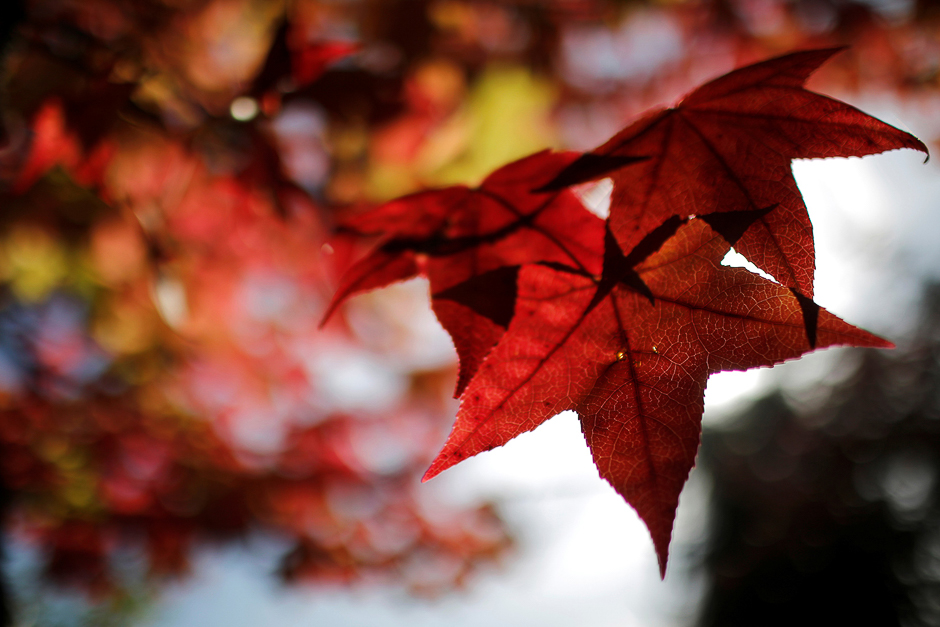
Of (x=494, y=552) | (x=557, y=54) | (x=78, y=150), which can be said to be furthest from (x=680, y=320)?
(x=494, y=552)

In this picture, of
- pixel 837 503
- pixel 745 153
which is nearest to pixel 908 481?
pixel 837 503

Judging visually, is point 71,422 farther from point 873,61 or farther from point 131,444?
point 873,61

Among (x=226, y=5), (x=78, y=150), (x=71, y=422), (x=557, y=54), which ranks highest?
(x=226, y=5)

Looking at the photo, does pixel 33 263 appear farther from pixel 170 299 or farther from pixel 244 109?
pixel 244 109

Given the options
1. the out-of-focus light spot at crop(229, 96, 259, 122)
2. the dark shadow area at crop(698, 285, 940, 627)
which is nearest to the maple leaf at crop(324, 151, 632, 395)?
the out-of-focus light spot at crop(229, 96, 259, 122)

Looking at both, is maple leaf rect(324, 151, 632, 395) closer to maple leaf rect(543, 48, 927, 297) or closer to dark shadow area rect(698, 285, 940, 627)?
maple leaf rect(543, 48, 927, 297)

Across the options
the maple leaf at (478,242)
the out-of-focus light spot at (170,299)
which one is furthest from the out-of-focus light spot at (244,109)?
the maple leaf at (478,242)
